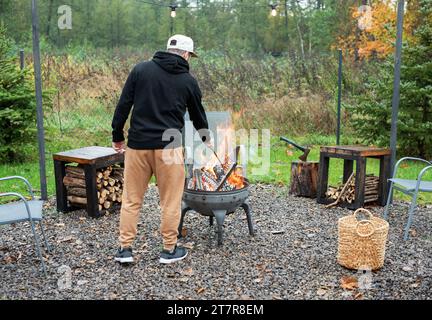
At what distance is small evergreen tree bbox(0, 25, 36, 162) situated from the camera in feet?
24.0

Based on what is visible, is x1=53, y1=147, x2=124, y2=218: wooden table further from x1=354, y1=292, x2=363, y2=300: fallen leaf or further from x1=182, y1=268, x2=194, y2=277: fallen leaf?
x1=354, y1=292, x2=363, y2=300: fallen leaf

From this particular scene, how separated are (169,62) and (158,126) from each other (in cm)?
49

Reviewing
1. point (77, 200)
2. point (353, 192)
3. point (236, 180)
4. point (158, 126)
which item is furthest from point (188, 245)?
point (353, 192)

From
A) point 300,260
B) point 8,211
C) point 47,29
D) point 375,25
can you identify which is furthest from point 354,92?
point 47,29

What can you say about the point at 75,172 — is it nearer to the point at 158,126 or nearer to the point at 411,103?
the point at 158,126

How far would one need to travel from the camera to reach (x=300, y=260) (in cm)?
415

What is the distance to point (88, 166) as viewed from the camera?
515 centimetres

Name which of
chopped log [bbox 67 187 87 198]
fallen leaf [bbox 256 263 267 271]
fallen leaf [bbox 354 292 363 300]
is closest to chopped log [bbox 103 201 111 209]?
chopped log [bbox 67 187 87 198]

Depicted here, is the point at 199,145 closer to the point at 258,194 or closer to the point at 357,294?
the point at 258,194

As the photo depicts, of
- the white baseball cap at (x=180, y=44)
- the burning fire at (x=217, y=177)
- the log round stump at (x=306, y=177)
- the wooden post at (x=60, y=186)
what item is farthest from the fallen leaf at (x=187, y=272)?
the log round stump at (x=306, y=177)

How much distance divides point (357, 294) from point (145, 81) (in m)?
2.15

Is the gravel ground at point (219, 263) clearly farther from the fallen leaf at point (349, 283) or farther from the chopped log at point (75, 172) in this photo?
the chopped log at point (75, 172)

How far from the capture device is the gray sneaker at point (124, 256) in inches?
157
